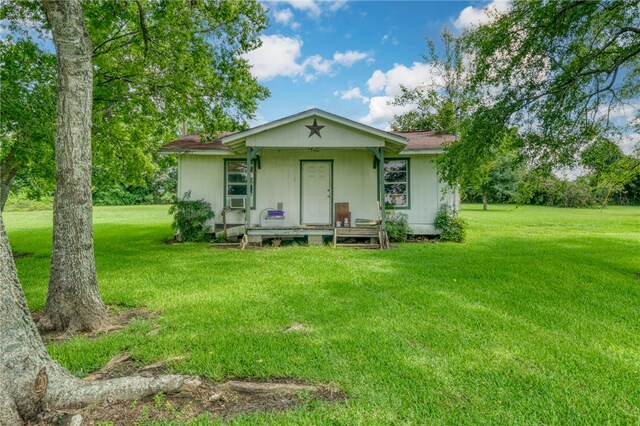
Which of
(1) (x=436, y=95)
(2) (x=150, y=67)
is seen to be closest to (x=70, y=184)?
(2) (x=150, y=67)

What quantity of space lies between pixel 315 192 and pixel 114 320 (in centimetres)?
785

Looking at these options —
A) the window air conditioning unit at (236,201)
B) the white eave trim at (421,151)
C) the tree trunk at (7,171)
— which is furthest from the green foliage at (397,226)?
the tree trunk at (7,171)

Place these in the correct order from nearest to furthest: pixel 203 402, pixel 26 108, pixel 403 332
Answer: pixel 203 402, pixel 403 332, pixel 26 108

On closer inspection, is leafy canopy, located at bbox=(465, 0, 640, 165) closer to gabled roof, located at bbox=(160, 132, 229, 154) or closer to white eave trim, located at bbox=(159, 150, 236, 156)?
white eave trim, located at bbox=(159, 150, 236, 156)

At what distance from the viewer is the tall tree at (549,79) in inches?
252

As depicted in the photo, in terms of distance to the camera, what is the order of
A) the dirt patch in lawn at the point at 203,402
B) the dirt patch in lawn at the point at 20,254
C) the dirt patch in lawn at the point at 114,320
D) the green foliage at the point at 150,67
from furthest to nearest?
1. the dirt patch in lawn at the point at 20,254
2. the green foliage at the point at 150,67
3. the dirt patch in lawn at the point at 114,320
4. the dirt patch in lawn at the point at 203,402

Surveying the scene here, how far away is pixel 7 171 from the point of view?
26.3ft

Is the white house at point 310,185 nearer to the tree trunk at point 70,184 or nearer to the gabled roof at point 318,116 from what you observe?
the gabled roof at point 318,116

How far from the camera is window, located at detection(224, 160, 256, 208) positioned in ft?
37.2

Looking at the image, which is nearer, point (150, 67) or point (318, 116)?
point (150, 67)

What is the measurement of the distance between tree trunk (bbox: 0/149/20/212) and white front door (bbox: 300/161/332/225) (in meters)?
7.24

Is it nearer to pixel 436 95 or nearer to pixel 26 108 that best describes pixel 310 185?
pixel 26 108

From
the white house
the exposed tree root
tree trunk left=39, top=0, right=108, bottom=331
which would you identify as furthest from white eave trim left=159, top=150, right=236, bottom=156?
the exposed tree root

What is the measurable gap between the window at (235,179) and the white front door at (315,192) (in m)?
1.65
